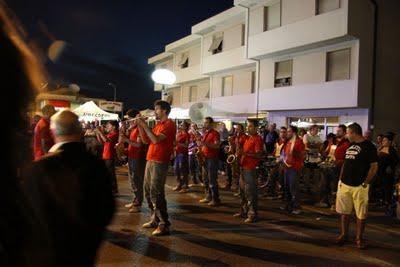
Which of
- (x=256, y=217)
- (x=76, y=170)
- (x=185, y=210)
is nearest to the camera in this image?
(x=76, y=170)

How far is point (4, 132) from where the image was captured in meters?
1.30

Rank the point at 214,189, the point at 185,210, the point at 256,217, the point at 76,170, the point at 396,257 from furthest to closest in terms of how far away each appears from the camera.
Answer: the point at 214,189, the point at 185,210, the point at 256,217, the point at 396,257, the point at 76,170

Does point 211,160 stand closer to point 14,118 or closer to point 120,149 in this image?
point 120,149

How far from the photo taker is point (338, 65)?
774 inches

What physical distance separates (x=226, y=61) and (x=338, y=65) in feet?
30.6

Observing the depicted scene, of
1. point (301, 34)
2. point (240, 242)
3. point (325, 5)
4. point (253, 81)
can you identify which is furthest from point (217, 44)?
point (240, 242)

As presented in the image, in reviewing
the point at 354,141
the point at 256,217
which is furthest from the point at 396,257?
the point at 256,217

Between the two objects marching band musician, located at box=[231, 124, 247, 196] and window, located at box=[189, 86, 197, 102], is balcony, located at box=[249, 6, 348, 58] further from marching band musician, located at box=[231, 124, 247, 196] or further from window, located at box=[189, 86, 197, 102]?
window, located at box=[189, 86, 197, 102]

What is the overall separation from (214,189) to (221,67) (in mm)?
19284

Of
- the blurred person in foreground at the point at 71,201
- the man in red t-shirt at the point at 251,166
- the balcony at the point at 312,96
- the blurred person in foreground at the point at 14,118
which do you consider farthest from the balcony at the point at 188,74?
the blurred person in foreground at the point at 14,118

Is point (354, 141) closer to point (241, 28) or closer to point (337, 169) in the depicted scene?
point (337, 169)

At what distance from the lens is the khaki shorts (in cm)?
640

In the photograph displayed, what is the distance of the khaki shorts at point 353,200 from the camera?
21.0 feet

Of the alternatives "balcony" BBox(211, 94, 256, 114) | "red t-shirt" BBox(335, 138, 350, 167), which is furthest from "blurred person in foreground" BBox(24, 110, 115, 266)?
"balcony" BBox(211, 94, 256, 114)
